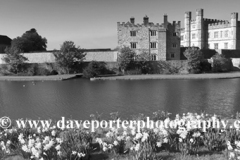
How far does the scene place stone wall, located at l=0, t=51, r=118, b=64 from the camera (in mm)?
50881

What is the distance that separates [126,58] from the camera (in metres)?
46.1

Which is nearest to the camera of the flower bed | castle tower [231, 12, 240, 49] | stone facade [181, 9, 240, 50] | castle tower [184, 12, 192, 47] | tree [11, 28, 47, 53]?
the flower bed

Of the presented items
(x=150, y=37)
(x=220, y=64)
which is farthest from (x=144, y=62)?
(x=220, y=64)

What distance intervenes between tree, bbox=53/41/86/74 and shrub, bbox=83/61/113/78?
373cm

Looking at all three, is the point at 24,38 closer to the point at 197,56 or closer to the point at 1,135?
the point at 197,56

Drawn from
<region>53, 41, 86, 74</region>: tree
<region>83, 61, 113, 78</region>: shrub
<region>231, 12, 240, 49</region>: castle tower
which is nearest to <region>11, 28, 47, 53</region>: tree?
<region>53, 41, 86, 74</region>: tree

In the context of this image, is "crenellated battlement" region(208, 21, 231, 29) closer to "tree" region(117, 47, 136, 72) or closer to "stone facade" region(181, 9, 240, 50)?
"stone facade" region(181, 9, 240, 50)

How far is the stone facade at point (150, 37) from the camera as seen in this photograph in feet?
160

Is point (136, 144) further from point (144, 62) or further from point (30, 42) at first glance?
point (30, 42)

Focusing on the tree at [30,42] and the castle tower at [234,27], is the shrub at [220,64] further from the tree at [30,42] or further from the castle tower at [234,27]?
the tree at [30,42]

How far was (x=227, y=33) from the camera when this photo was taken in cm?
6122

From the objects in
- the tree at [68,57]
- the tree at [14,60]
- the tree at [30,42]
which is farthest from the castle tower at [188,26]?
the tree at [14,60]

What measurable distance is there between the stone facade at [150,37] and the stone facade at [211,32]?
15.7 m

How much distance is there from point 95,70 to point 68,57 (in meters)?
5.62
